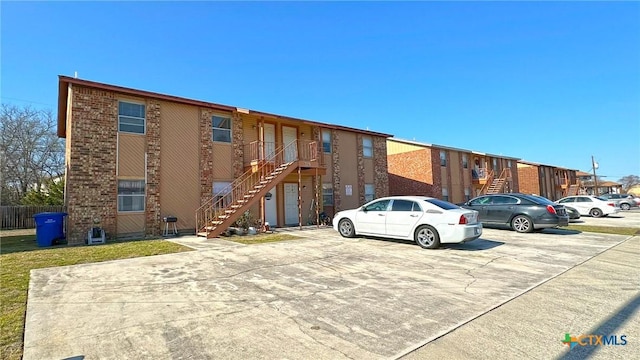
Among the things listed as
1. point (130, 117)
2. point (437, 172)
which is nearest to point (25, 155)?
point (130, 117)

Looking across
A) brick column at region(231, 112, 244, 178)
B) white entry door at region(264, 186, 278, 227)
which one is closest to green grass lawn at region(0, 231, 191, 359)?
brick column at region(231, 112, 244, 178)

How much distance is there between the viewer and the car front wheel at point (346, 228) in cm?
1142

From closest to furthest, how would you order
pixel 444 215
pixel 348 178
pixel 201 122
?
pixel 444 215 → pixel 201 122 → pixel 348 178

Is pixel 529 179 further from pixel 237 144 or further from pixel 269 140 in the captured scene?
pixel 237 144

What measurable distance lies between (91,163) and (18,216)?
14.1 meters

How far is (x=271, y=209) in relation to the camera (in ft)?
54.3

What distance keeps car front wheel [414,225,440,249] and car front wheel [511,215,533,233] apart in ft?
18.2

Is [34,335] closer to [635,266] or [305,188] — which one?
[635,266]

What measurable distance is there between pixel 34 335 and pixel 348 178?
1709cm

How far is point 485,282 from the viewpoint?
5.91 m

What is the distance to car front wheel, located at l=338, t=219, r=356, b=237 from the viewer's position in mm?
11422

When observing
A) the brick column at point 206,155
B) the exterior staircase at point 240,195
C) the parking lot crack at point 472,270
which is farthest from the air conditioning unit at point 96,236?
the parking lot crack at point 472,270

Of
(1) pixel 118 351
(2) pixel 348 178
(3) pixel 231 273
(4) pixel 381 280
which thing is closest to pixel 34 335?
(1) pixel 118 351

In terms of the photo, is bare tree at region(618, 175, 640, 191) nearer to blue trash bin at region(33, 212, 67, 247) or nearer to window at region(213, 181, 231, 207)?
window at region(213, 181, 231, 207)
